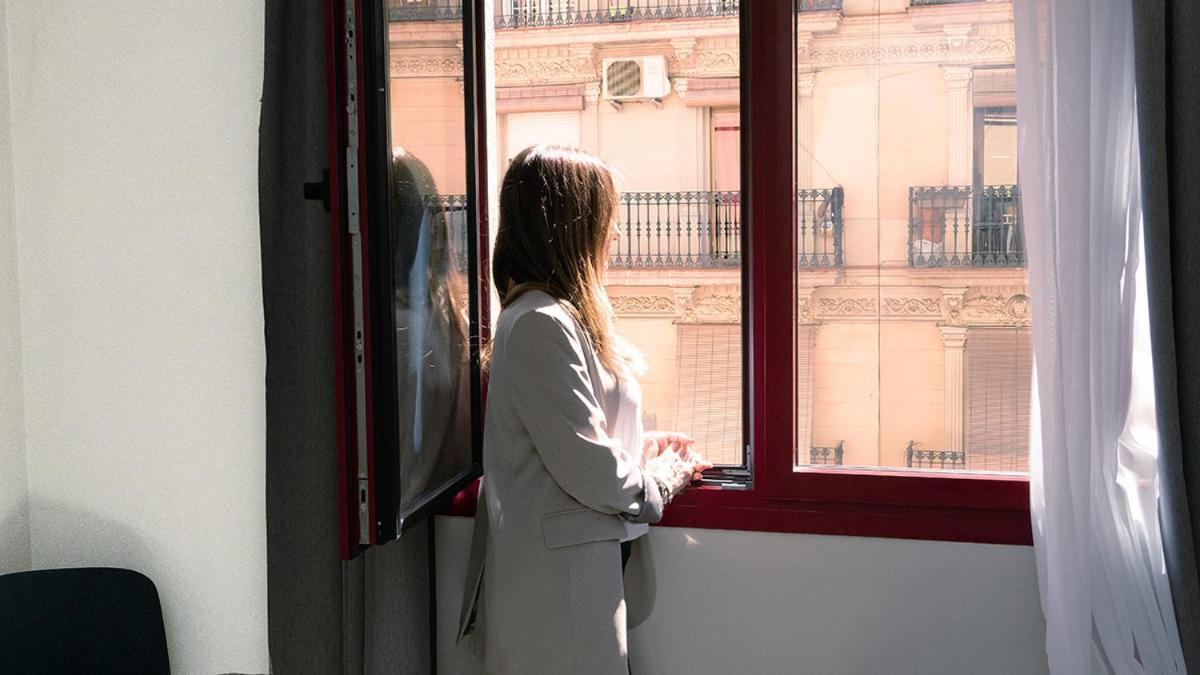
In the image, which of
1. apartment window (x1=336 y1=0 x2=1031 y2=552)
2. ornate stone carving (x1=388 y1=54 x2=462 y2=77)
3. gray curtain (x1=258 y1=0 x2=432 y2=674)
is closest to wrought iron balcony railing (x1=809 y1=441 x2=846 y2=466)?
apartment window (x1=336 y1=0 x2=1031 y2=552)

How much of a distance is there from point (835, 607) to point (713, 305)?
0.67 metres

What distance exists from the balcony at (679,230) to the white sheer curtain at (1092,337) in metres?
0.61

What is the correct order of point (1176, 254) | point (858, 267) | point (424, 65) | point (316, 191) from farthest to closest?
point (858, 267), point (424, 65), point (316, 191), point (1176, 254)

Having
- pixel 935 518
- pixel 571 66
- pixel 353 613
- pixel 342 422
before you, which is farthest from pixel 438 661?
pixel 571 66

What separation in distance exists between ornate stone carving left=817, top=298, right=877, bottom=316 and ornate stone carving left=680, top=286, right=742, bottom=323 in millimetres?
221

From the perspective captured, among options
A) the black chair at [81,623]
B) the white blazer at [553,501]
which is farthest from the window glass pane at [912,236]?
the black chair at [81,623]

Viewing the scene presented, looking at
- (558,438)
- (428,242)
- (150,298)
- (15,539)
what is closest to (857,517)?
(558,438)

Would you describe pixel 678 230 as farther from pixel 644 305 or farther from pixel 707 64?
pixel 707 64

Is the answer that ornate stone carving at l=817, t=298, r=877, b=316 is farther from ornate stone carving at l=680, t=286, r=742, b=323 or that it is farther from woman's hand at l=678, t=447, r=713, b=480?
woman's hand at l=678, t=447, r=713, b=480

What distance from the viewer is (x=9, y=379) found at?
7.95 ft

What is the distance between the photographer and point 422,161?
6.66 feet

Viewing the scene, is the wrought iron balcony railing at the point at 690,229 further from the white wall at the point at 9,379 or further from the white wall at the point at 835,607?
the white wall at the point at 9,379

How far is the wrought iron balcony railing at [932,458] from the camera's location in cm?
215

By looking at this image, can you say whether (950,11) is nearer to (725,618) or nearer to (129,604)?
(725,618)
